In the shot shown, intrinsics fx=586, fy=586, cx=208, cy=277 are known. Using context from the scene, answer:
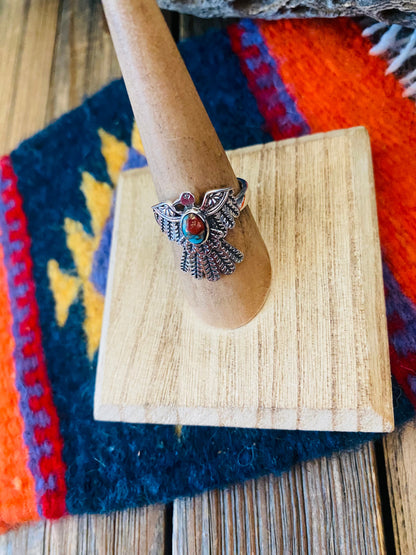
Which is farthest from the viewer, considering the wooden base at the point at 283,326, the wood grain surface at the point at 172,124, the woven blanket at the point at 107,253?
the woven blanket at the point at 107,253

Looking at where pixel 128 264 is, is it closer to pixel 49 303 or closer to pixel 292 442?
pixel 49 303

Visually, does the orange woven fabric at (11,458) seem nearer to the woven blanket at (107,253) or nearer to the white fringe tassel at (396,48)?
the woven blanket at (107,253)

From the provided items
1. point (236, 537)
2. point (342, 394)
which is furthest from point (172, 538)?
point (342, 394)

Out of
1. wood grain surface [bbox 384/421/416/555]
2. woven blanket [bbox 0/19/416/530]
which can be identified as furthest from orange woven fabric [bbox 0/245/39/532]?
wood grain surface [bbox 384/421/416/555]

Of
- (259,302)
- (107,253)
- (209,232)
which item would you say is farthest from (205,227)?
(107,253)

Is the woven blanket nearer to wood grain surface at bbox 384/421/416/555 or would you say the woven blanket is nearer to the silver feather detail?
wood grain surface at bbox 384/421/416/555

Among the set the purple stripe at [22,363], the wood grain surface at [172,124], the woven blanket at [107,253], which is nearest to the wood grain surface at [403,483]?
the woven blanket at [107,253]

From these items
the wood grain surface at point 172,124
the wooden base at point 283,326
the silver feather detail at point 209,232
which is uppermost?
the wood grain surface at point 172,124
